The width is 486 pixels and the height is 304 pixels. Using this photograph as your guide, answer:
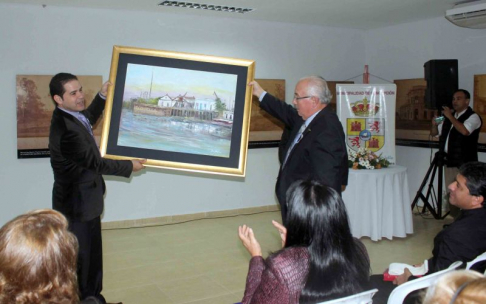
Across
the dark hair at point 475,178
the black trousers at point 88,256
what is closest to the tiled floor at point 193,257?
the black trousers at point 88,256

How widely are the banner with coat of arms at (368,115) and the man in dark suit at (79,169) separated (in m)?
3.92

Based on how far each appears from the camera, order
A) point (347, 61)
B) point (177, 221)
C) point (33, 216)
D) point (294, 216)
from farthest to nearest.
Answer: point (347, 61)
point (177, 221)
point (294, 216)
point (33, 216)

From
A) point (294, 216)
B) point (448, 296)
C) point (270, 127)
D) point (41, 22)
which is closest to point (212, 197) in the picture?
point (270, 127)

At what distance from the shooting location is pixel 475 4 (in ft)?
19.6

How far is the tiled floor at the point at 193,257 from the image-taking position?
165 inches

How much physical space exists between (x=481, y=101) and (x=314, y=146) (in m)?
4.38

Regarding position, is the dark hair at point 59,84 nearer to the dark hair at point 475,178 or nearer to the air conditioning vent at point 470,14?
the dark hair at point 475,178

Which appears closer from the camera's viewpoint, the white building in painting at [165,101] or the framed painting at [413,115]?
the white building in painting at [165,101]

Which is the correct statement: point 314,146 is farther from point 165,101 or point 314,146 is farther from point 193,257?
point 193,257

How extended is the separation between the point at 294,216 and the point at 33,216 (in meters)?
0.91

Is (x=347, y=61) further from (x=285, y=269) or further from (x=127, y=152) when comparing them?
(x=285, y=269)

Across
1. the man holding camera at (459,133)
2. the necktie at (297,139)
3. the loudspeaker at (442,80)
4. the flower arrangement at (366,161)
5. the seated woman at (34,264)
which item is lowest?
the seated woman at (34,264)

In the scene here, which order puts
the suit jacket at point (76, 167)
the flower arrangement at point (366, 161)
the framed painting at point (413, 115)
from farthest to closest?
the framed painting at point (413, 115) < the flower arrangement at point (366, 161) < the suit jacket at point (76, 167)

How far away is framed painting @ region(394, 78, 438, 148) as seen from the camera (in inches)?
290
